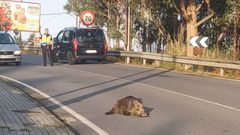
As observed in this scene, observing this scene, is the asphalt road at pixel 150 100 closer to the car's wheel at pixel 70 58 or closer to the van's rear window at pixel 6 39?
the van's rear window at pixel 6 39

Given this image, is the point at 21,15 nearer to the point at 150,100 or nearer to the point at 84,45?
the point at 84,45

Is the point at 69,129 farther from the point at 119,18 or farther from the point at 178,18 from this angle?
the point at 119,18

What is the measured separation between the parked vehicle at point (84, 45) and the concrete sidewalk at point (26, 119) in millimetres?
15690

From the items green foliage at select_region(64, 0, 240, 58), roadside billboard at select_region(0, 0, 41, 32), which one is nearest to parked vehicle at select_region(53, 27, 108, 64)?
green foliage at select_region(64, 0, 240, 58)

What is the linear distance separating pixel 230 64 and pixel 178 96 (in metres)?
7.92

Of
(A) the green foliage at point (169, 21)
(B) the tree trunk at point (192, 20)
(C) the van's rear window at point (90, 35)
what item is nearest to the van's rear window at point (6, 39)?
(C) the van's rear window at point (90, 35)

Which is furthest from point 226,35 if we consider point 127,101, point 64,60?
point 127,101

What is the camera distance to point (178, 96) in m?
14.7

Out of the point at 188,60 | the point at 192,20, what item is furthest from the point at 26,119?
the point at 192,20

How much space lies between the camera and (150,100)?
45.1ft

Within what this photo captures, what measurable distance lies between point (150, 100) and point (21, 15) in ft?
212

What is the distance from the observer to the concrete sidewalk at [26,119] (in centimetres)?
883

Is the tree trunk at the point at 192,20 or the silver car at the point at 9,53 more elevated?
the tree trunk at the point at 192,20

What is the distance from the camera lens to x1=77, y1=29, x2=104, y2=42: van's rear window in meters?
29.3
